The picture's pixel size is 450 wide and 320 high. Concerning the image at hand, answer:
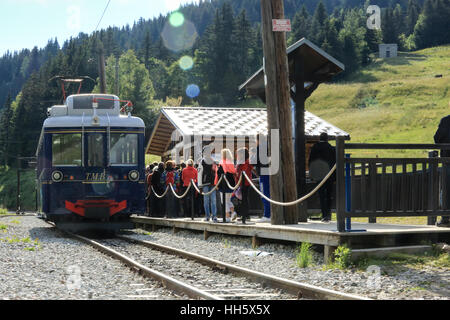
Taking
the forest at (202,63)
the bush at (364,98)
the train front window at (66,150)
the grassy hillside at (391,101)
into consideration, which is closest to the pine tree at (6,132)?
the forest at (202,63)

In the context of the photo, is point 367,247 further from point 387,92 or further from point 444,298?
point 387,92

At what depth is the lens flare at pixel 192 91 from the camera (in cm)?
12475

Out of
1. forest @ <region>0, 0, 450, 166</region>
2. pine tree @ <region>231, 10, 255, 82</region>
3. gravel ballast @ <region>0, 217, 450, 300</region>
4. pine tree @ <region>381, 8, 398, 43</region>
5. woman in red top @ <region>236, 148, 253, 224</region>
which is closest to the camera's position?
gravel ballast @ <region>0, 217, 450, 300</region>

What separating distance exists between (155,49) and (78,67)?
48.1 metres

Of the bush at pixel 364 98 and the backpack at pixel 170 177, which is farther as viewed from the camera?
the bush at pixel 364 98

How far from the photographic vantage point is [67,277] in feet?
30.3

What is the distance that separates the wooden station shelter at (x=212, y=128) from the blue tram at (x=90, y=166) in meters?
6.18

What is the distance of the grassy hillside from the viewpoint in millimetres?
58988

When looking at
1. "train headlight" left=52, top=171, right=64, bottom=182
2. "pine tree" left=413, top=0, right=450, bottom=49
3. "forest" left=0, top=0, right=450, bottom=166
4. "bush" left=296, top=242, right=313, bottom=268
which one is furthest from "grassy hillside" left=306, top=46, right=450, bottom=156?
"bush" left=296, top=242, right=313, bottom=268

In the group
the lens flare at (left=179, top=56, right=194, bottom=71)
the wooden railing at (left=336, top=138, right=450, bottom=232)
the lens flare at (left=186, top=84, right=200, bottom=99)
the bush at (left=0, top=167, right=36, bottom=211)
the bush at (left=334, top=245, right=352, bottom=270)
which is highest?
the lens flare at (left=179, top=56, right=194, bottom=71)

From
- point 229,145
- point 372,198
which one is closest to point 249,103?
point 229,145

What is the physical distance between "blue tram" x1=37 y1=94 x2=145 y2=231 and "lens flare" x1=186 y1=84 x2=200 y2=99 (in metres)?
107

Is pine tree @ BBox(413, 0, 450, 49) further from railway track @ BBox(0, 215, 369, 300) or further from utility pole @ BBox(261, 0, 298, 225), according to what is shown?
railway track @ BBox(0, 215, 369, 300)

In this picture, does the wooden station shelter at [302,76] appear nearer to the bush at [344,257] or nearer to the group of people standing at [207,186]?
the group of people standing at [207,186]
